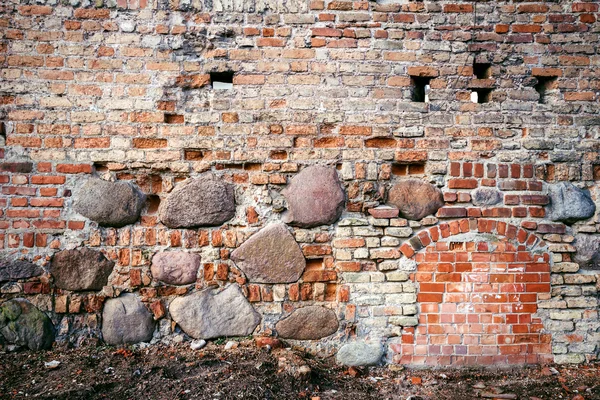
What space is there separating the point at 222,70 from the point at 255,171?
2.51 ft

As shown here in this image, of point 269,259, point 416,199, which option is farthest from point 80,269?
point 416,199

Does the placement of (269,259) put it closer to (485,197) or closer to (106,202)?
(106,202)

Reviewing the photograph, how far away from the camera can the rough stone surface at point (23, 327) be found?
263cm

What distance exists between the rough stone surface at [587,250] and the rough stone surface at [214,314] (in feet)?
7.81

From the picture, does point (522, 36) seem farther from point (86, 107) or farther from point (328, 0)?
point (86, 107)

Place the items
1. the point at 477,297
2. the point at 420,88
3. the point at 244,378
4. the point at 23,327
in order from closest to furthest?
the point at 244,378 < the point at 23,327 < the point at 477,297 < the point at 420,88

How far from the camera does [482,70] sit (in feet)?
9.64

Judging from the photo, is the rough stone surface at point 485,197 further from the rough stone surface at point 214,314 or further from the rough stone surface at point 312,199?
the rough stone surface at point 214,314

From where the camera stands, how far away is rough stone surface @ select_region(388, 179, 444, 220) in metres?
2.77

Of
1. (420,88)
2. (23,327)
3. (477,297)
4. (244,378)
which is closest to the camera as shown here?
(244,378)

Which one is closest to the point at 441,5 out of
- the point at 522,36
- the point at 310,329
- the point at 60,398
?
the point at 522,36

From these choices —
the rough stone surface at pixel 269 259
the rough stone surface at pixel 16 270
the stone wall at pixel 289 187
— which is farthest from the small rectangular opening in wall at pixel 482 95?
the rough stone surface at pixel 16 270

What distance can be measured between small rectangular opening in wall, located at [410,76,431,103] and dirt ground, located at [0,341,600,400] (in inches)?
77.0

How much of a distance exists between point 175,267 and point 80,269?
2.14 feet
